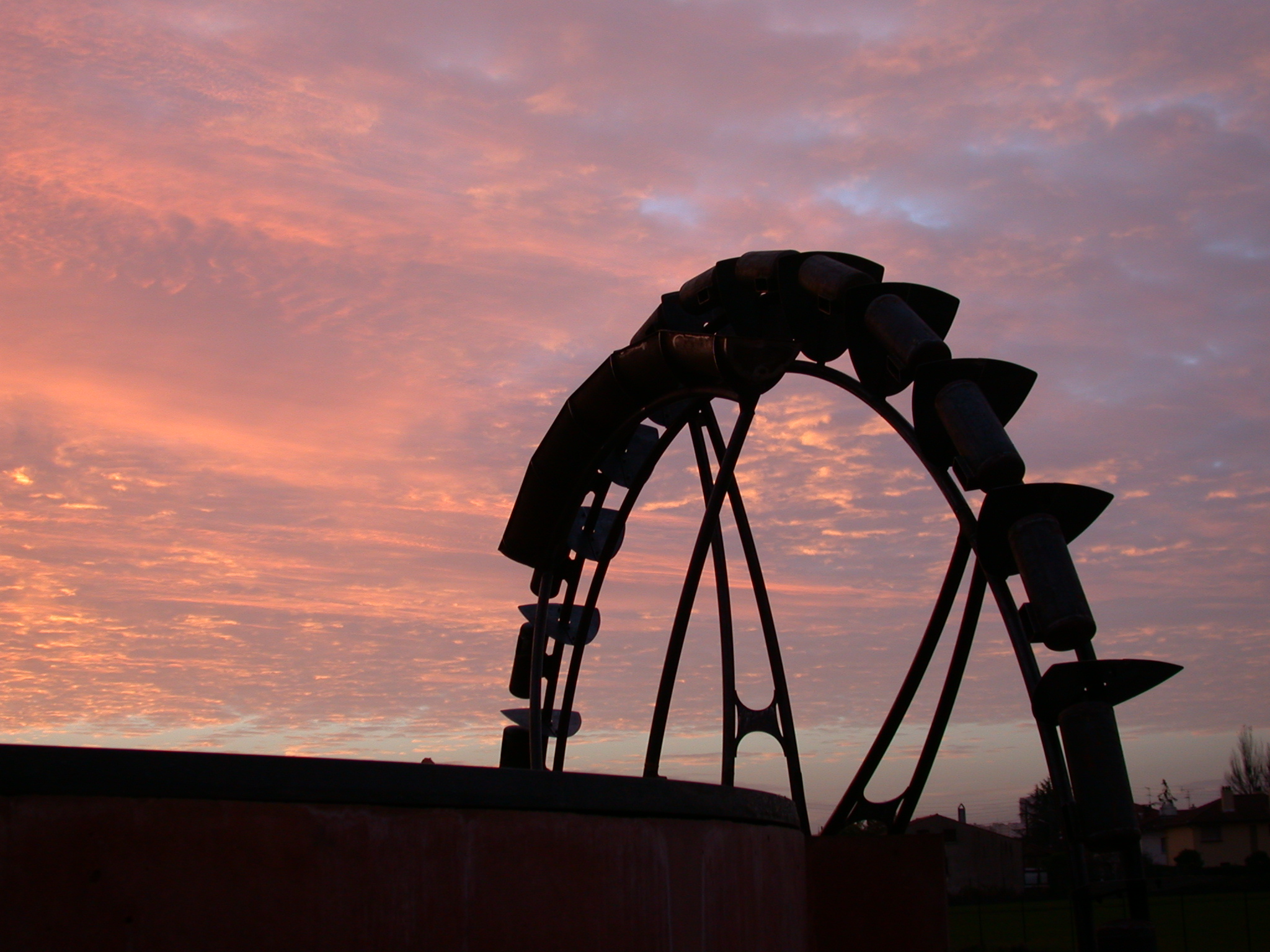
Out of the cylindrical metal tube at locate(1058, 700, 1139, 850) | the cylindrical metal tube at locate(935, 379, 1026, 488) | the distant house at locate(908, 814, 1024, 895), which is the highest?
the distant house at locate(908, 814, 1024, 895)

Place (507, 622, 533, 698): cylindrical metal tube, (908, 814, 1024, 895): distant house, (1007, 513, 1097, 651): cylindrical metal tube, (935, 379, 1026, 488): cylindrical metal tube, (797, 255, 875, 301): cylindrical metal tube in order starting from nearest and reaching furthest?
(1007, 513, 1097, 651): cylindrical metal tube, (935, 379, 1026, 488): cylindrical metal tube, (797, 255, 875, 301): cylindrical metal tube, (507, 622, 533, 698): cylindrical metal tube, (908, 814, 1024, 895): distant house

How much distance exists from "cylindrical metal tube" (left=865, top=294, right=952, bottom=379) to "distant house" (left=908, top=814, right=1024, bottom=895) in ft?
206

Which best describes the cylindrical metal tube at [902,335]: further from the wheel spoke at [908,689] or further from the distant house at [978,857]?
the distant house at [978,857]

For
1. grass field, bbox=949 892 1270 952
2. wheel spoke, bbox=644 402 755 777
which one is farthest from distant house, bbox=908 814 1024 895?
wheel spoke, bbox=644 402 755 777

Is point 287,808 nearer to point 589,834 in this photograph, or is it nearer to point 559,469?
point 589,834

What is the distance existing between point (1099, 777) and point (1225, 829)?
72.3 m

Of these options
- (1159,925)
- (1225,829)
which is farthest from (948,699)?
(1225,829)

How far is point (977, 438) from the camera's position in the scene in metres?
8.12

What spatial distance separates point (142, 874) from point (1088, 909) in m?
5.75

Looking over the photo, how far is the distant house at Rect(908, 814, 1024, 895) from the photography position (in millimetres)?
69500

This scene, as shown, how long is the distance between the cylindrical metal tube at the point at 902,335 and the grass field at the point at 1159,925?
1089 inches

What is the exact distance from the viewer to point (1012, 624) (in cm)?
797

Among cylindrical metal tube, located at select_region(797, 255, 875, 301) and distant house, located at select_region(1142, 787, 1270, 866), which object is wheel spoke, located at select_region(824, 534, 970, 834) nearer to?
cylindrical metal tube, located at select_region(797, 255, 875, 301)

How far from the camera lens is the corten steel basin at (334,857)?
4.60 metres
